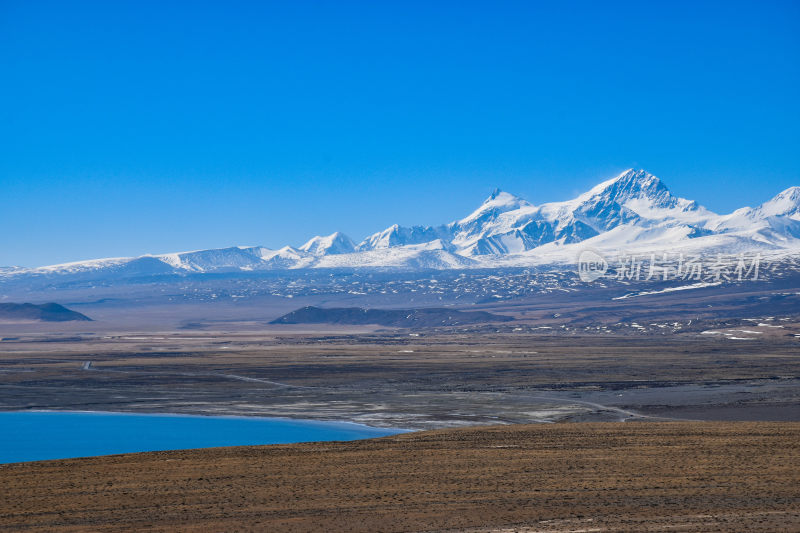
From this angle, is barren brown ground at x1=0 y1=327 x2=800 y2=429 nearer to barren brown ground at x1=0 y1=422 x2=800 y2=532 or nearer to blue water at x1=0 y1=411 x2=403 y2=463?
blue water at x1=0 y1=411 x2=403 y2=463

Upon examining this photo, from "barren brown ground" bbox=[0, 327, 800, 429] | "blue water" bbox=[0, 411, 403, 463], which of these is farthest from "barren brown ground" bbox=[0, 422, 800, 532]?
"barren brown ground" bbox=[0, 327, 800, 429]

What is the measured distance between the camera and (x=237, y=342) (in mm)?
153500

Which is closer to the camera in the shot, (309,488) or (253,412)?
(309,488)

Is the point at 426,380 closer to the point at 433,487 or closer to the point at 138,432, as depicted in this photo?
the point at 138,432

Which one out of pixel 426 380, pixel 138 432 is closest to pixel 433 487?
pixel 138 432

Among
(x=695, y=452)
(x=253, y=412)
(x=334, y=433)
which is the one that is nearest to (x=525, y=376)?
(x=253, y=412)

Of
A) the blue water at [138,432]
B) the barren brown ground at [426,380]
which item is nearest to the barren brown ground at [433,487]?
the blue water at [138,432]

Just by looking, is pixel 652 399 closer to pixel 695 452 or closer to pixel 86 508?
pixel 695 452

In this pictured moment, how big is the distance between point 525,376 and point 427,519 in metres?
62.9

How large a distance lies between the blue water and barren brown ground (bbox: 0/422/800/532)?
42.3ft

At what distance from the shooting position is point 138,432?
182 feet

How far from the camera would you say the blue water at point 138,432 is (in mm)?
48991

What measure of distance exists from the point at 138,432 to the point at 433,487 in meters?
31.1

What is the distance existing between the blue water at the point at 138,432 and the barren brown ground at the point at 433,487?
12.9 meters
